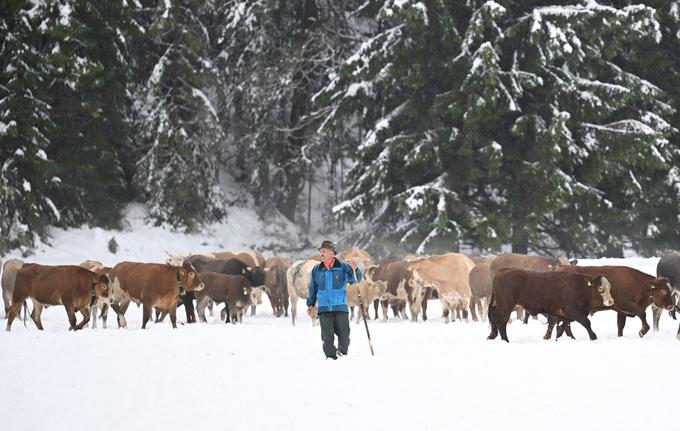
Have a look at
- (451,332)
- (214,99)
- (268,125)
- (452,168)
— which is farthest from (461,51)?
(451,332)

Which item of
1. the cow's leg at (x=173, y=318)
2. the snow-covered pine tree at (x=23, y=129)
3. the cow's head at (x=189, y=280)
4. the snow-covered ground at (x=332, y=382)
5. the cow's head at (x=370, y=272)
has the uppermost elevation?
the snow-covered pine tree at (x=23, y=129)

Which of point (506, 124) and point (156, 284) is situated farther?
point (506, 124)

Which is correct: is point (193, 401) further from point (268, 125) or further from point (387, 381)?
point (268, 125)

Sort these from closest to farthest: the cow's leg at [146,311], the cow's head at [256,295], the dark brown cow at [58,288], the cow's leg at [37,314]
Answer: the dark brown cow at [58,288]
the cow's leg at [37,314]
the cow's leg at [146,311]
the cow's head at [256,295]

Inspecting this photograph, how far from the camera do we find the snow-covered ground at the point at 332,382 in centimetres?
814

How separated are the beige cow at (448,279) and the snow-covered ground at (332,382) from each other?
491 centimetres

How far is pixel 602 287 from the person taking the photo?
14.9m

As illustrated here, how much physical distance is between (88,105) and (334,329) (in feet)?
78.7

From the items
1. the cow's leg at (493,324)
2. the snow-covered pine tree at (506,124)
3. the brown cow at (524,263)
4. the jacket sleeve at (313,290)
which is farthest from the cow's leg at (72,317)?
the snow-covered pine tree at (506,124)

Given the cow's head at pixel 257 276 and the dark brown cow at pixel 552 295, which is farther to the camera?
the cow's head at pixel 257 276

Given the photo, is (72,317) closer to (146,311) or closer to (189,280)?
(146,311)

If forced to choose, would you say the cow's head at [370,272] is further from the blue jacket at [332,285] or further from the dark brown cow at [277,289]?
the blue jacket at [332,285]

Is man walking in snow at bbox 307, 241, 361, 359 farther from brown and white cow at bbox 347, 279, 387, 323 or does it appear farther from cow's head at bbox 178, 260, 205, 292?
brown and white cow at bbox 347, 279, 387, 323

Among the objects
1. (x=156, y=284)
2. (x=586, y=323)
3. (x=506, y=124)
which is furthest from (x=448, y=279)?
(x=506, y=124)
